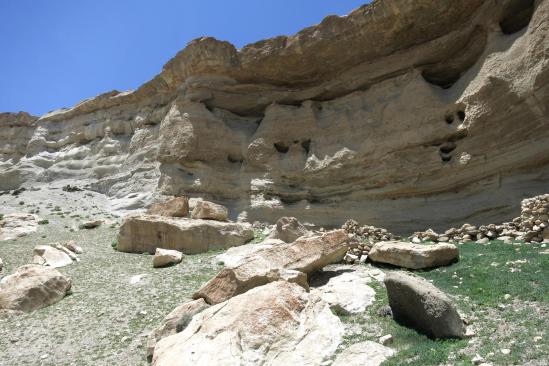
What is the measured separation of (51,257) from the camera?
691 inches

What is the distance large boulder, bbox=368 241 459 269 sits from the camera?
12820 millimetres

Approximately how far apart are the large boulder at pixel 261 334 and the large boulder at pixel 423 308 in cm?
130

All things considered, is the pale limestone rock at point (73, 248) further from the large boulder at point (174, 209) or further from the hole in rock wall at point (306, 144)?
the hole in rock wall at point (306, 144)

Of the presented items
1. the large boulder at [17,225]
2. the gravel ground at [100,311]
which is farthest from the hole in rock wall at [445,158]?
the large boulder at [17,225]

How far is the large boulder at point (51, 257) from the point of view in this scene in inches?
677

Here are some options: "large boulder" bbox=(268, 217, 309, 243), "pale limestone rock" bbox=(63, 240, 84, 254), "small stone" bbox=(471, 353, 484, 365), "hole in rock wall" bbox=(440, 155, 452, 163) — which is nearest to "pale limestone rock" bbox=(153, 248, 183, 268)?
"large boulder" bbox=(268, 217, 309, 243)

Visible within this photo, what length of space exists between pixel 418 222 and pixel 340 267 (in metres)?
9.64

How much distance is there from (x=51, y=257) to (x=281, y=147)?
573 inches

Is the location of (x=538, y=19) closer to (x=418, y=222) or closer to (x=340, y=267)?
(x=418, y=222)

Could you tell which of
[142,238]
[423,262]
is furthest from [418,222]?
[142,238]

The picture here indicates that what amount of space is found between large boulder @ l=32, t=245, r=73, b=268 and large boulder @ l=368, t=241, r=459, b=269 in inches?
474

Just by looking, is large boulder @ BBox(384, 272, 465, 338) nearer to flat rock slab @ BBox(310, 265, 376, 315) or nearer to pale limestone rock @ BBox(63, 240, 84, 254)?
flat rock slab @ BBox(310, 265, 376, 315)

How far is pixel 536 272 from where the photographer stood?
1046 centimetres

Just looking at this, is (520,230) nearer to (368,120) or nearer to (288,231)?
(288,231)
